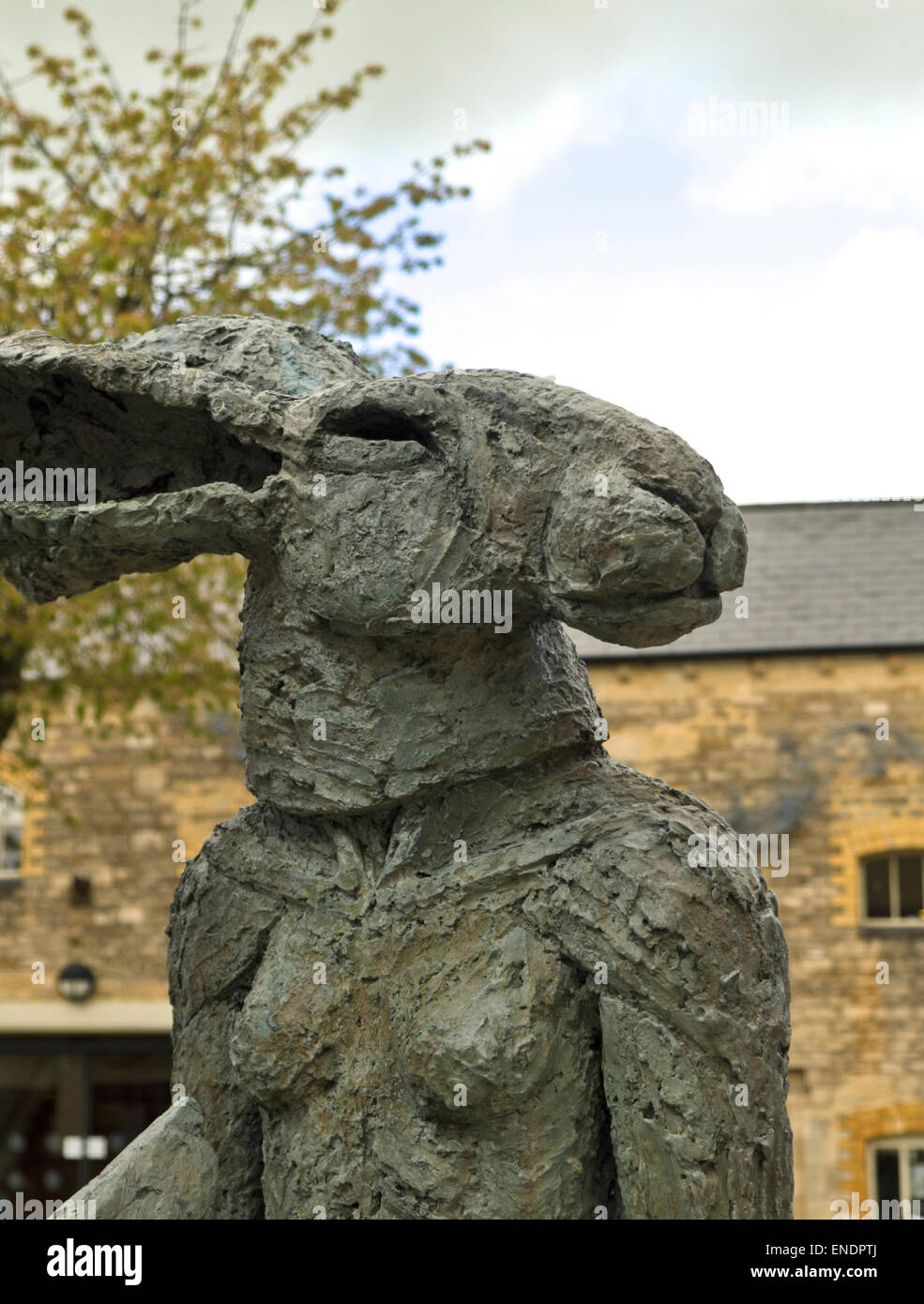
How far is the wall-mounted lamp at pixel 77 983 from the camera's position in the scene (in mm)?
16734

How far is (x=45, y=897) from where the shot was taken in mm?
17328

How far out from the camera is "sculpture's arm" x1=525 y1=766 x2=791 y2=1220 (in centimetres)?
246

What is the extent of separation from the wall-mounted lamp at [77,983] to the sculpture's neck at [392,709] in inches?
583

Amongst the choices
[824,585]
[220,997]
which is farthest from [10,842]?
[220,997]

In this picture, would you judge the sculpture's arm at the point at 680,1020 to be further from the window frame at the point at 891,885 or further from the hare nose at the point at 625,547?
the window frame at the point at 891,885

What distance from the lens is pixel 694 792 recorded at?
17062mm

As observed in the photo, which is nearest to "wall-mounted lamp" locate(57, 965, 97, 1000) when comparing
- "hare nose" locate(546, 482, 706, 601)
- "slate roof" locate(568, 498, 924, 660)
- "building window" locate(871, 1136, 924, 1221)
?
"slate roof" locate(568, 498, 924, 660)

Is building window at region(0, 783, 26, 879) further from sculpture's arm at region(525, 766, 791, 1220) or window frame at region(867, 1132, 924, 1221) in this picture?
sculpture's arm at region(525, 766, 791, 1220)

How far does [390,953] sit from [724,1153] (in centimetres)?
61

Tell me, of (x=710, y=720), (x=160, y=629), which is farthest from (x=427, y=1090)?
(x=710, y=720)

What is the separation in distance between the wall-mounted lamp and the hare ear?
48.0 feet

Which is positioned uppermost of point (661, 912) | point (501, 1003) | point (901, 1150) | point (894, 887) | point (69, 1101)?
point (894, 887)

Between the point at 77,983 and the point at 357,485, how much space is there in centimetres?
1511

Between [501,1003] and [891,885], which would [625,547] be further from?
[891,885]
